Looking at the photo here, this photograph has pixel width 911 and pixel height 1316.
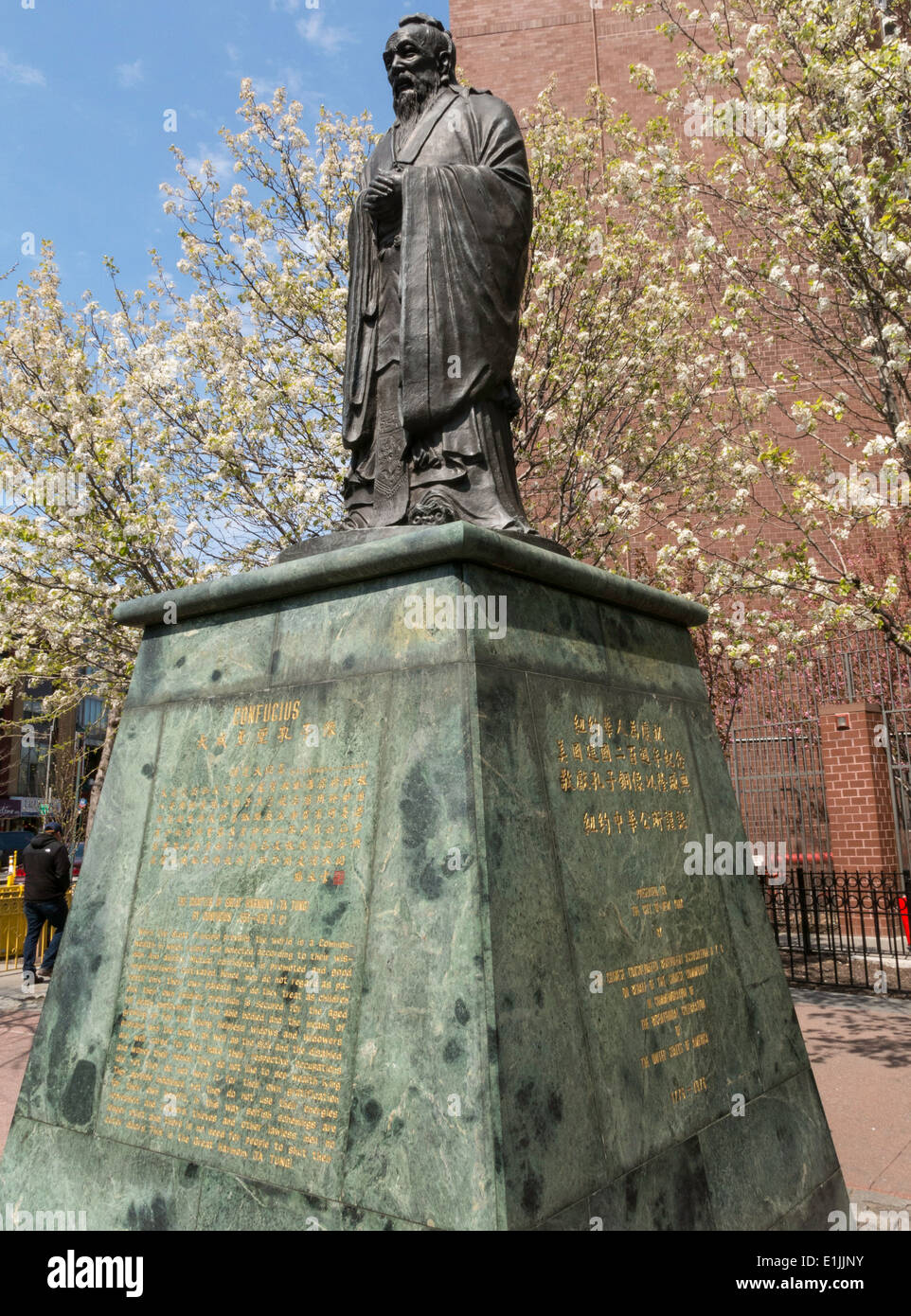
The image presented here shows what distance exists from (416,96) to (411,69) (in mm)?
131

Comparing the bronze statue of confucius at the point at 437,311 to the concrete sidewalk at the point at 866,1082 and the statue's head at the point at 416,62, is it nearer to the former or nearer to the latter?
the statue's head at the point at 416,62

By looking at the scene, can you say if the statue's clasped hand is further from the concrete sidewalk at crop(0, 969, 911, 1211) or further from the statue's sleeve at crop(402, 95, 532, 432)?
the concrete sidewalk at crop(0, 969, 911, 1211)

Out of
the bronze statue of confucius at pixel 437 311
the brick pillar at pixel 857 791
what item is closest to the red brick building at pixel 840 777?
the brick pillar at pixel 857 791

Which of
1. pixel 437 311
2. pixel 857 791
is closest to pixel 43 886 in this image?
pixel 437 311

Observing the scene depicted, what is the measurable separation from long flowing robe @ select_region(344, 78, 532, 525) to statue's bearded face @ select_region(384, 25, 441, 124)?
32 centimetres

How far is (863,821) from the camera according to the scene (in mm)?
13805

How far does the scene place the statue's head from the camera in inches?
205

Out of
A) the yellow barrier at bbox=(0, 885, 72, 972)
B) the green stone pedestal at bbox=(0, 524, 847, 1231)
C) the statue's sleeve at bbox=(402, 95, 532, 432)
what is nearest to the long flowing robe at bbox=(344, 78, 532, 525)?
the statue's sleeve at bbox=(402, 95, 532, 432)

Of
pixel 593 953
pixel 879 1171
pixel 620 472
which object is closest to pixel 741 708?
pixel 620 472

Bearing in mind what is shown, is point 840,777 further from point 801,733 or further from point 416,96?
point 416,96

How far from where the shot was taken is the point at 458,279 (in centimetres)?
470

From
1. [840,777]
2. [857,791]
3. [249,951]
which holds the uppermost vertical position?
[840,777]

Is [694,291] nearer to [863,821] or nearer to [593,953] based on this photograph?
[863,821]
